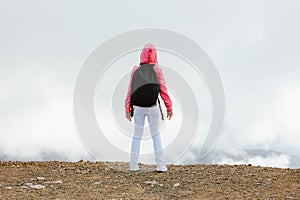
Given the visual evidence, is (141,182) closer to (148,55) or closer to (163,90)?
Result: (163,90)

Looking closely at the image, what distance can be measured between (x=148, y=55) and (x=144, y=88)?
0.87 meters

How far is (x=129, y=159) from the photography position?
1216cm

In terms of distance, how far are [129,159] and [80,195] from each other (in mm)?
2345

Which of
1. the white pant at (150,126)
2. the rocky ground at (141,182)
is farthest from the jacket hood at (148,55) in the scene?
the rocky ground at (141,182)

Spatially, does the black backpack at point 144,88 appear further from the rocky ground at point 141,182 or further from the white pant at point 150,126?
the rocky ground at point 141,182

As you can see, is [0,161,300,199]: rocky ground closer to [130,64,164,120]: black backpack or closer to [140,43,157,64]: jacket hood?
[130,64,164,120]: black backpack

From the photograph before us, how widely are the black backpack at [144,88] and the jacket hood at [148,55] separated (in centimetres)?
27

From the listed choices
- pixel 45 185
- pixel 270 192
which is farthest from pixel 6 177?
pixel 270 192

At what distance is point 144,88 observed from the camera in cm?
1150

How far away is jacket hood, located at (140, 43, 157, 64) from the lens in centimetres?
1175

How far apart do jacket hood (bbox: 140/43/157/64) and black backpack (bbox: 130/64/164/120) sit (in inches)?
10.8

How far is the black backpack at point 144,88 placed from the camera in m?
11.5

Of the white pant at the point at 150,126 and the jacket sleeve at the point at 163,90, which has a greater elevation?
the jacket sleeve at the point at 163,90

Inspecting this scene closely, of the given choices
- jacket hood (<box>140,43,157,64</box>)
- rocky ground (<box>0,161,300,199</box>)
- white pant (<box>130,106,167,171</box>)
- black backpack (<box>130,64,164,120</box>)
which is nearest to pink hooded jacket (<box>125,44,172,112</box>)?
jacket hood (<box>140,43,157,64</box>)
